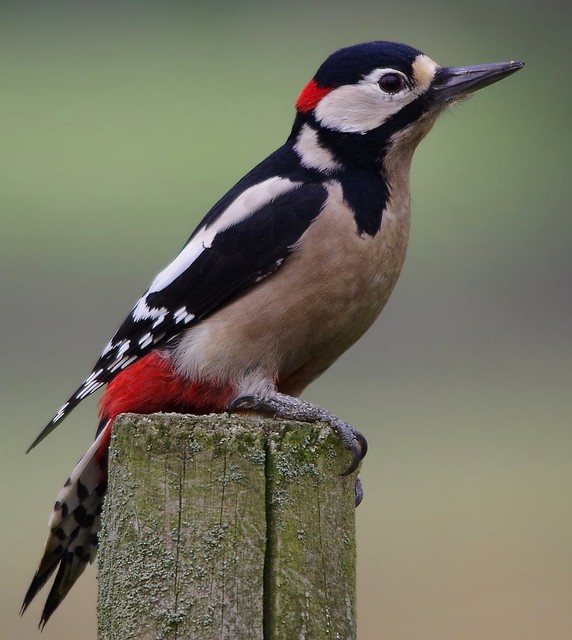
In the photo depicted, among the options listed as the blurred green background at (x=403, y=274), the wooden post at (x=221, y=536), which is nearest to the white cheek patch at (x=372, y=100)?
the wooden post at (x=221, y=536)

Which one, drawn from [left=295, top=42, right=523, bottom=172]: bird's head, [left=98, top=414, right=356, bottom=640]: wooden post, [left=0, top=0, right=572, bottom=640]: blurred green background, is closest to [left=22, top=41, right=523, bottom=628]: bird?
[left=295, top=42, right=523, bottom=172]: bird's head

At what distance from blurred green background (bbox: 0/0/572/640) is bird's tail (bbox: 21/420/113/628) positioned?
348 centimetres

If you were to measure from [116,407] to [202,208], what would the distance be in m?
7.28

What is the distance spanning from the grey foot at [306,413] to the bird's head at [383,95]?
889mm

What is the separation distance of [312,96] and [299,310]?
2.73 ft

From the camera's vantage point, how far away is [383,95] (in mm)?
4348

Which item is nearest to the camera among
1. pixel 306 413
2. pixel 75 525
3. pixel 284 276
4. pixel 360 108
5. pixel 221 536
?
pixel 221 536

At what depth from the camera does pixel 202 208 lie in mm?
11461

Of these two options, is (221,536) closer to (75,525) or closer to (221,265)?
(75,525)

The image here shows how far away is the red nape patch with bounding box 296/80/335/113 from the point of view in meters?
4.46

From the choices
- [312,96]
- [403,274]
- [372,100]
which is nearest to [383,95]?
[372,100]

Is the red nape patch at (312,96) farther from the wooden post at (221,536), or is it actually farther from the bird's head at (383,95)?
the wooden post at (221,536)

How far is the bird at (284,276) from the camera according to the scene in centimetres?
412

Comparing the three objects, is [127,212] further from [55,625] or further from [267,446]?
[267,446]
